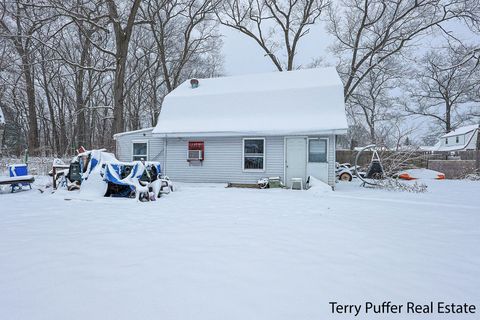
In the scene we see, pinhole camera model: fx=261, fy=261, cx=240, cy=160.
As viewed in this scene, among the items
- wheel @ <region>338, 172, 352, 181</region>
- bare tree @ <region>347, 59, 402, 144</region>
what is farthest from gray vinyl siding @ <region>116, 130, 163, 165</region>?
bare tree @ <region>347, 59, 402, 144</region>

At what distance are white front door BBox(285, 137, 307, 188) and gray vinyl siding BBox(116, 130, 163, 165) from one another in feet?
20.3

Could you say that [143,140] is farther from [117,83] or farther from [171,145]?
[117,83]

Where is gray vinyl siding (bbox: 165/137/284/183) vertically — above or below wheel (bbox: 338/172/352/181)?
above

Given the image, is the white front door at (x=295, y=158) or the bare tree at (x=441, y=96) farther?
the bare tree at (x=441, y=96)

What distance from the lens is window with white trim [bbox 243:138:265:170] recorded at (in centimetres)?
1161

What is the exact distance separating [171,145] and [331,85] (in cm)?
800

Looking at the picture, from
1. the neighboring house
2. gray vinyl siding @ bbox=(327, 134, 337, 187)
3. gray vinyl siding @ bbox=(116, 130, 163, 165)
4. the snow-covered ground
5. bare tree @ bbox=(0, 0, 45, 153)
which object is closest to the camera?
the snow-covered ground

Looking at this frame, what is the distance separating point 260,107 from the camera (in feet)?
40.5

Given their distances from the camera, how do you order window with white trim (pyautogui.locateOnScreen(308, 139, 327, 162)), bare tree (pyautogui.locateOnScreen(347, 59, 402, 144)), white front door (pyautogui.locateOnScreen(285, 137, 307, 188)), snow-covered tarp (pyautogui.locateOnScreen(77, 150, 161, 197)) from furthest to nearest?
bare tree (pyautogui.locateOnScreen(347, 59, 402, 144)) < white front door (pyautogui.locateOnScreen(285, 137, 307, 188)) < window with white trim (pyautogui.locateOnScreen(308, 139, 327, 162)) < snow-covered tarp (pyautogui.locateOnScreen(77, 150, 161, 197))

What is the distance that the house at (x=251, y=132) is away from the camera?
10984 millimetres

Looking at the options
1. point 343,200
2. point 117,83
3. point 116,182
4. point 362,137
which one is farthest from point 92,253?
point 362,137

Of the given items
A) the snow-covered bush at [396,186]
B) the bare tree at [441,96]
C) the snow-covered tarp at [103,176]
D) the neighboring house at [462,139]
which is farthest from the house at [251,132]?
the neighboring house at [462,139]

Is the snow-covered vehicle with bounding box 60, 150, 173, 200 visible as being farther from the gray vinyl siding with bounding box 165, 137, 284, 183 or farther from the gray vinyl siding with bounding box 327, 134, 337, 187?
the gray vinyl siding with bounding box 327, 134, 337, 187

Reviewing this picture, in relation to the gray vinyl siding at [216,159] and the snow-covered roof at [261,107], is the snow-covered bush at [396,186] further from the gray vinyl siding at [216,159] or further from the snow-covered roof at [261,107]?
the snow-covered roof at [261,107]
